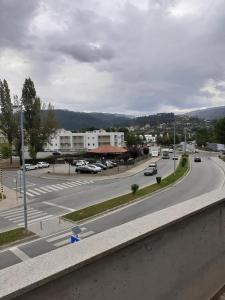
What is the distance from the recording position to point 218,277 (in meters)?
4.42

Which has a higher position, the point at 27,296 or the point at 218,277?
the point at 27,296

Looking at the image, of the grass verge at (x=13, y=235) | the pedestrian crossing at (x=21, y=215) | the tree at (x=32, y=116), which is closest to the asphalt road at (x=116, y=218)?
the grass verge at (x=13, y=235)

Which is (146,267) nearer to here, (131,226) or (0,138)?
(131,226)

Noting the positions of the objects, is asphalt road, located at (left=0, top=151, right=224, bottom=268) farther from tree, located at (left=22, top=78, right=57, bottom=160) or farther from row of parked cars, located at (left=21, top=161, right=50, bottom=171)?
tree, located at (left=22, top=78, right=57, bottom=160)

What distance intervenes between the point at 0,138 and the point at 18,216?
60519 mm

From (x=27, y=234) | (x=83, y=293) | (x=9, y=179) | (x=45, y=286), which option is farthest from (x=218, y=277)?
(x=9, y=179)

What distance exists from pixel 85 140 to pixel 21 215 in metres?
101

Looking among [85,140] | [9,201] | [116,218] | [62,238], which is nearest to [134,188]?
[116,218]

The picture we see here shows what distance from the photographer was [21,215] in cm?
2827

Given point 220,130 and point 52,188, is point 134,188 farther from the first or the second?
point 220,130

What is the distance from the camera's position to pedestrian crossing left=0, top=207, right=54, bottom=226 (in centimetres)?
2609

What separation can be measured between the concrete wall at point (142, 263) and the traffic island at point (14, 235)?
58.2 ft

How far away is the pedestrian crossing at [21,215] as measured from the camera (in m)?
26.1

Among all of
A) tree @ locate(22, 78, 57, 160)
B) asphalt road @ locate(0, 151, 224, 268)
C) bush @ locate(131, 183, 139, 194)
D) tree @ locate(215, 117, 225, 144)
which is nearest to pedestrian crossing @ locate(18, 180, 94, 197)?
bush @ locate(131, 183, 139, 194)
